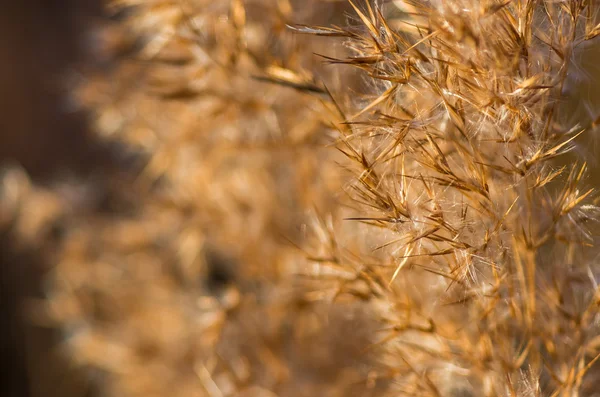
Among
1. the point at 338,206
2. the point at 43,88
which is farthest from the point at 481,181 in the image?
the point at 43,88

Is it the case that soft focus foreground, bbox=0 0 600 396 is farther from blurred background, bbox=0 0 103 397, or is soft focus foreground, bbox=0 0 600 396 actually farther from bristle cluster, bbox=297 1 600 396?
blurred background, bbox=0 0 103 397

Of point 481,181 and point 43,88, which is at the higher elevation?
point 481,181

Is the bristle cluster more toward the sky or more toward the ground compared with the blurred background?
more toward the sky

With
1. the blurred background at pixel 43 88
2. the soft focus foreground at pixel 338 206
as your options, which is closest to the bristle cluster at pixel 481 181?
the soft focus foreground at pixel 338 206

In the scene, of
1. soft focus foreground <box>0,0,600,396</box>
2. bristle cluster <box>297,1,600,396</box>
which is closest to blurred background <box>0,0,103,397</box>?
soft focus foreground <box>0,0,600,396</box>

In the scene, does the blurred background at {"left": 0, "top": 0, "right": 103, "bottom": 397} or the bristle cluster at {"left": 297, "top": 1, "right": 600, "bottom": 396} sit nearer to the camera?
the bristle cluster at {"left": 297, "top": 1, "right": 600, "bottom": 396}

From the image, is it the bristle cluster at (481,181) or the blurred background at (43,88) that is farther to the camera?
the blurred background at (43,88)

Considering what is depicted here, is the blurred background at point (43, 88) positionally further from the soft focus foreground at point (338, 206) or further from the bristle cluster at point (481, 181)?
the bristle cluster at point (481, 181)

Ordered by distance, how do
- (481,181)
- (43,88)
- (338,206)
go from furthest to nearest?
(43,88), (338,206), (481,181)

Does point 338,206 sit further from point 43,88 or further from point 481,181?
point 43,88
